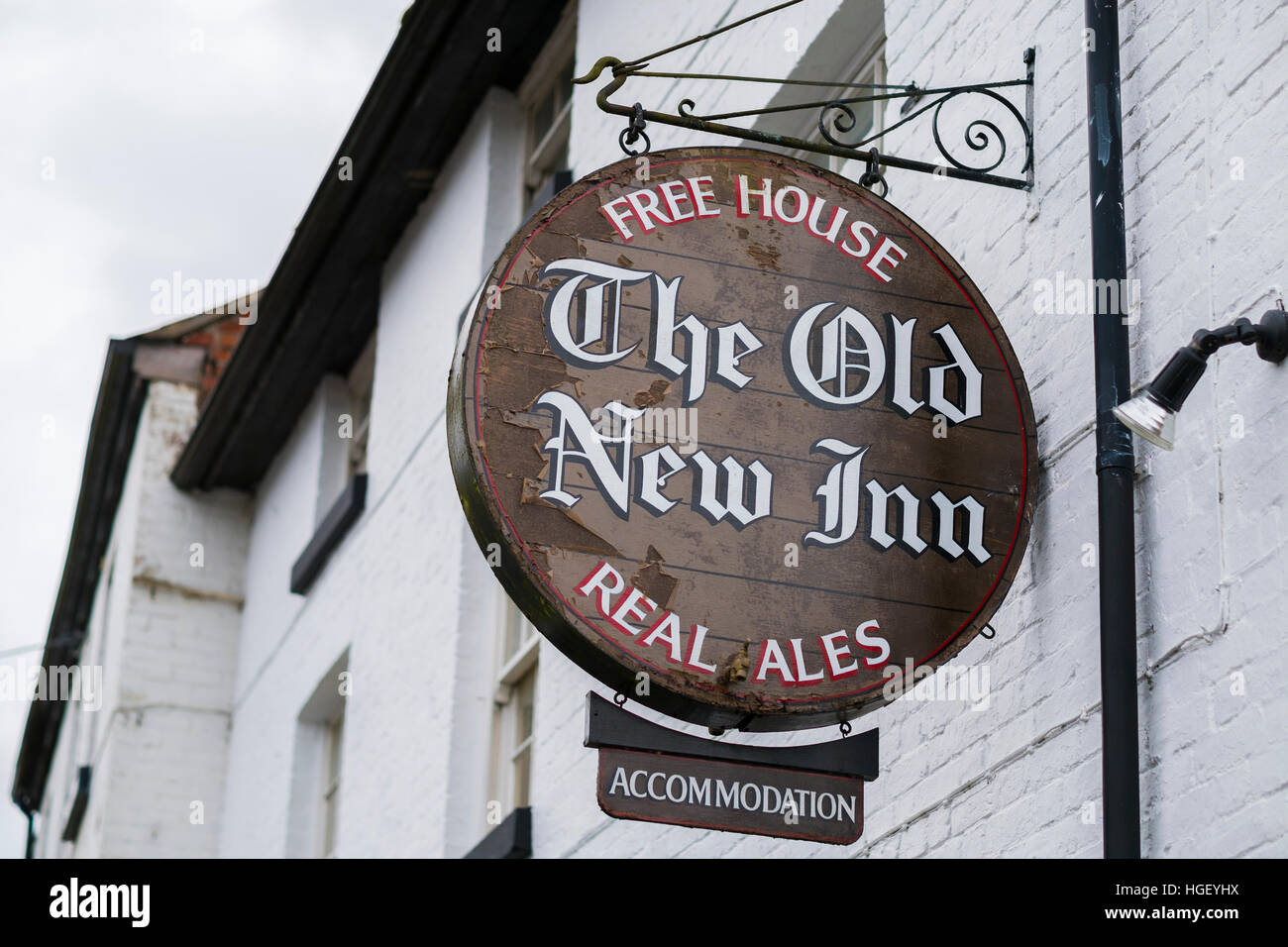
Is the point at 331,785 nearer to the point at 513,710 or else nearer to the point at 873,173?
the point at 513,710

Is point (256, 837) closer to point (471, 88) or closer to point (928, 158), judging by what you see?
point (471, 88)

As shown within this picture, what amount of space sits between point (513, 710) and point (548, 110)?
318 cm

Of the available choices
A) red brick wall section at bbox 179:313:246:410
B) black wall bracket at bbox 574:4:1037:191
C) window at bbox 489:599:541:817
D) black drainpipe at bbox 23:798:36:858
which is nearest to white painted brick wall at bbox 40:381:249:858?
red brick wall section at bbox 179:313:246:410

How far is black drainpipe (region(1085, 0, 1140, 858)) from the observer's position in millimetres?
4238

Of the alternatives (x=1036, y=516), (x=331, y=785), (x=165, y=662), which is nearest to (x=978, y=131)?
(x=1036, y=516)

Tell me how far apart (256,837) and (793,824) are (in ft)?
26.7

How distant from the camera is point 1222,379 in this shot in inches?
172

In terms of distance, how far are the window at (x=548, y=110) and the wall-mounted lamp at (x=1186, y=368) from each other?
5705 millimetres

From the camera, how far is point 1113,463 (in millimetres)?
4516

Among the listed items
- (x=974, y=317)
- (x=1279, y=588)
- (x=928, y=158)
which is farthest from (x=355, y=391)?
(x=1279, y=588)

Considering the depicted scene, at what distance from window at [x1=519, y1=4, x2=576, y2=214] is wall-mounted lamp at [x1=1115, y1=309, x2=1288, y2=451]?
5.70 metres

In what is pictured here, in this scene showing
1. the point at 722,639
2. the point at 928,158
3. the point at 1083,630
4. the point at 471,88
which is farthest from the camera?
the point at 471,88

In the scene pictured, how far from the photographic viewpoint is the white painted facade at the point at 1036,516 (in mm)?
4195
